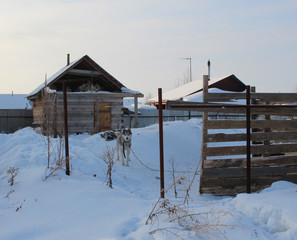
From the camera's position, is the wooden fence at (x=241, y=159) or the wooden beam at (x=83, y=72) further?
the wooden beam at (x=83, y=72)

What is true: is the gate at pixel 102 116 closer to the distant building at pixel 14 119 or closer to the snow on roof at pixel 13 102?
the distant building at pixel 14 119

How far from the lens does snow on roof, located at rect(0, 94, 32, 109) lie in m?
40.0

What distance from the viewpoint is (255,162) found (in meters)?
6.77

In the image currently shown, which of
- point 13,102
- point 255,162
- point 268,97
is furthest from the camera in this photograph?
point 13,102

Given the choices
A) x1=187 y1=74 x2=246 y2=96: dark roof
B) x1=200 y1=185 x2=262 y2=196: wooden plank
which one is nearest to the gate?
x1=200 y1=185 x2=262 y2=196: wooden plank

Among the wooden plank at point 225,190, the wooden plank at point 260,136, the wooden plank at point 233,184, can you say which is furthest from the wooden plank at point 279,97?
the wooden plank at point 225,190

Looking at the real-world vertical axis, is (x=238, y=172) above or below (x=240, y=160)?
below

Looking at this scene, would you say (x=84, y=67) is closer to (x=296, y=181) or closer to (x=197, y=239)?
(x=296, y=181)

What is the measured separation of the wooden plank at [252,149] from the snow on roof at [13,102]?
3712cm

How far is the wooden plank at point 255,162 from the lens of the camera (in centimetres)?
668

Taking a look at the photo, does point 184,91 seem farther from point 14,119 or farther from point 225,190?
point 225,190

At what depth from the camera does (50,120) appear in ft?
21.3

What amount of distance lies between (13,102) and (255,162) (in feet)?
136

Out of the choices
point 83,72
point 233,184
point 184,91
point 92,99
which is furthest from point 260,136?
point 184,91
